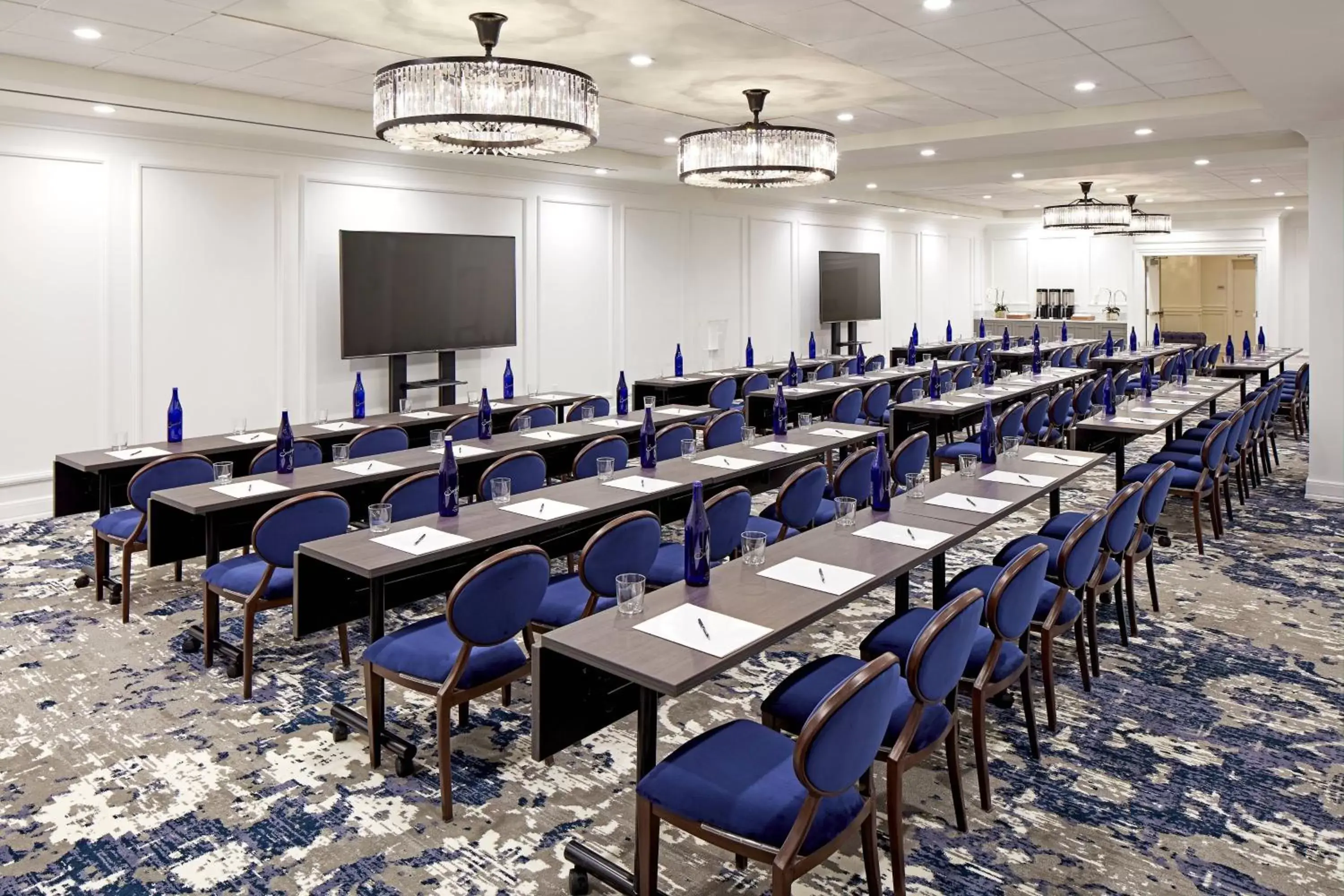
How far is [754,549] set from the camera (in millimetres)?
3457

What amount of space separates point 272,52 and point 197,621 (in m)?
3.48

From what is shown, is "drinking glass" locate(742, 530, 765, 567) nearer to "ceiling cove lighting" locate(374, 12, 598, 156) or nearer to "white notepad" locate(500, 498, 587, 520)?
"white notepad" locate(500, 498, 587, 520)

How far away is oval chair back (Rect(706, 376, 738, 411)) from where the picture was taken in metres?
9.68

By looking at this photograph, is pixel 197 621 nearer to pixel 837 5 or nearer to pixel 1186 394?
pixel 837 5

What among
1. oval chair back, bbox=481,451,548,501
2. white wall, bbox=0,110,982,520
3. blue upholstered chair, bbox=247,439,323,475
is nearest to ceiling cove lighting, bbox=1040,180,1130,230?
white wall, bbox=0,110,982,520

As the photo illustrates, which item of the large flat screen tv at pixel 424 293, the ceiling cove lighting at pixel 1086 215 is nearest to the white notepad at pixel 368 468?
the large flat screen tv at pixel 424 293

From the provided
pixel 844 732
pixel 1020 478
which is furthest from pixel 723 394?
pixel 844 732

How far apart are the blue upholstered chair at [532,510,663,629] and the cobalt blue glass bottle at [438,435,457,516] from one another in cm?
56

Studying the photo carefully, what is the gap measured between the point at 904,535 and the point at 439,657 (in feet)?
5.92

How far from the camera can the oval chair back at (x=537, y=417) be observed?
698cm

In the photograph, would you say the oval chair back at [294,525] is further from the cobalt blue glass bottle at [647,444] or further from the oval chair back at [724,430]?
the oval chair back at [724,430]

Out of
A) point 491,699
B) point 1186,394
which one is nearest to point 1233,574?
point 1186,394

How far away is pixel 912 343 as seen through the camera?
12078 millimetres

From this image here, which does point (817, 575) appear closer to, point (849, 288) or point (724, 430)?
point (724, 430)
